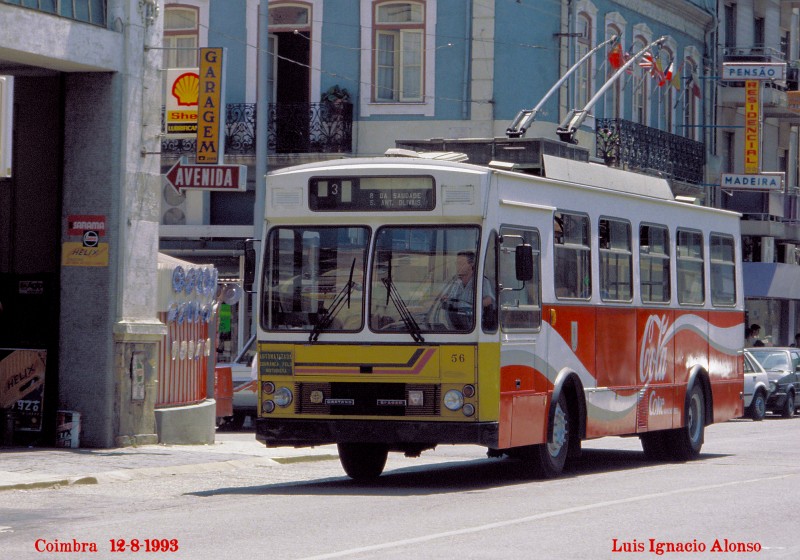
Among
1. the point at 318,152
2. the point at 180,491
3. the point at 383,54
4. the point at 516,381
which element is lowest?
the point at 180,491

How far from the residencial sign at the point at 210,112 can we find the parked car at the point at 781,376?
16468mm

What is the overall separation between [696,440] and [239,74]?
17209mm

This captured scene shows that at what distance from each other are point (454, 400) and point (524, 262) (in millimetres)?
1419

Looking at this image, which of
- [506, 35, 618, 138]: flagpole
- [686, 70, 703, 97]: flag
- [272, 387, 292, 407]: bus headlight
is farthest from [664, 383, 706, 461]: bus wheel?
[686, 70, 703, 97]: flag

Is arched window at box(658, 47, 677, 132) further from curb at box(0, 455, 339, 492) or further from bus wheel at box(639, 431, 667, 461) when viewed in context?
curb at box(0, 455, 339, 492)

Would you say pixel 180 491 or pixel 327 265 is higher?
pixel 327 265

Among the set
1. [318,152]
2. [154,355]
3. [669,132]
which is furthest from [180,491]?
[669,132]

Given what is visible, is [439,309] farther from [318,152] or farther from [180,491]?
[318,152]

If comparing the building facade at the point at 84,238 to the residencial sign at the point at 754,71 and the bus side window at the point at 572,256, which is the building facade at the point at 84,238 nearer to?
the bus side window at the point at 572,256

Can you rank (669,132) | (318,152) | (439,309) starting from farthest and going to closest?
(669,132) < (318,152) < (439,309)

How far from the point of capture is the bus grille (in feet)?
48.4

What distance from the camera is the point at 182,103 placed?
816 inches

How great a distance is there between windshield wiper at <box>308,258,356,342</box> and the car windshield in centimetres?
2098

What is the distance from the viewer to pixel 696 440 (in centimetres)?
1977
